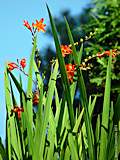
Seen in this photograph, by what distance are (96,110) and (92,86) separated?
0.92 m

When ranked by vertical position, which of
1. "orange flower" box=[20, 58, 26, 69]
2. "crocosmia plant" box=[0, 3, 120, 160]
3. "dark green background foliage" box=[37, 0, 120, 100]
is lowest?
"crocosmia plant" box=[0, 3, 120, 160]

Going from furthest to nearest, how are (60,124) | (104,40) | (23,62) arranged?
(104,40) → (23,62) → (60,124)

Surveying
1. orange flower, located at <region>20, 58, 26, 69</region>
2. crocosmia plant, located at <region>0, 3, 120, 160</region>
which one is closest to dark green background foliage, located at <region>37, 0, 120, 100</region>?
orange flower, located at <region>20, 58, 26, 69</region>

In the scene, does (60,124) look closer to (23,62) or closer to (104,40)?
(23,62)

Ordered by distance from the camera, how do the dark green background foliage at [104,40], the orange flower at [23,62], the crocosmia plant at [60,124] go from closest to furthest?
the crocosmia plant at [60,124] < the orange flower at [23,62] < the dark green background foliage at [104,40]

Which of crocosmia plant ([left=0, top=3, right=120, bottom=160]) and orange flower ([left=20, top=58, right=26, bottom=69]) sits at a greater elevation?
orange flower ([left=20, top=58, right=26, bottom=69])

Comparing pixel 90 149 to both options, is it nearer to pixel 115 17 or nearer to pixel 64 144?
pixel 64 144

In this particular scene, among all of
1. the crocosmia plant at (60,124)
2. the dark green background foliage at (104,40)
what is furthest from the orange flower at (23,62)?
the dark green background foliage at (104,40)

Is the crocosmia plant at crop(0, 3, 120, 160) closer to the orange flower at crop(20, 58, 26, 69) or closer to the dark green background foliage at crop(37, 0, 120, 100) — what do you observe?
the orange flower at crop(20, 58, 26, 69)

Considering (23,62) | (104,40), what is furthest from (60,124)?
(104,40)

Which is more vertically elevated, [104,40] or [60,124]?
[104,40]

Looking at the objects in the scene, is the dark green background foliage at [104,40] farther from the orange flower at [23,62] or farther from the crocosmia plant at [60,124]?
the crocosmia plant at [60,124]

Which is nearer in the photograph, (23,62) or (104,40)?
(23,62)

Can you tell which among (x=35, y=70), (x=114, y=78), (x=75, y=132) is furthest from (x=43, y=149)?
(x=114, y=78)
